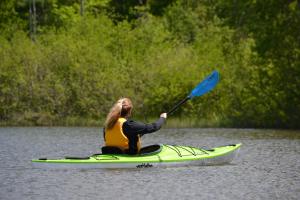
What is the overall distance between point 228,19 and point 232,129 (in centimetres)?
635

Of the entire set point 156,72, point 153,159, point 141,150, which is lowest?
point 153,159

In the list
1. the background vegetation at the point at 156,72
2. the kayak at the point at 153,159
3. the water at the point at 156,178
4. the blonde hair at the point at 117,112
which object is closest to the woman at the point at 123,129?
Result: the blonde hair at the point at 117,112

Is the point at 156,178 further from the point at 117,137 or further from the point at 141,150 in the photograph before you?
the point at 141,150

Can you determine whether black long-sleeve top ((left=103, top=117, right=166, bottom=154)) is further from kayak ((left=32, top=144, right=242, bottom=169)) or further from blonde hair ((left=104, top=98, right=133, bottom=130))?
kayak ((left=32, top=144, right=242, bottom=169))

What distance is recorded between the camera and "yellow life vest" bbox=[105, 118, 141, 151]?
53.8 ft

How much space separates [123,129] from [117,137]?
0.68 ft

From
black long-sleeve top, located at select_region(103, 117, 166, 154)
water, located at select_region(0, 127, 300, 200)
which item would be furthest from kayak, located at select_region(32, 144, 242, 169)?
black long-sleeve top, located at select_region(103, 117, 166, 154)

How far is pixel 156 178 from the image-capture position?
15836 millimetres

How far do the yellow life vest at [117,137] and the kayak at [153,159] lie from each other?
20cm

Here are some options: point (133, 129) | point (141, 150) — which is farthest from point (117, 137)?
point (141, 150)

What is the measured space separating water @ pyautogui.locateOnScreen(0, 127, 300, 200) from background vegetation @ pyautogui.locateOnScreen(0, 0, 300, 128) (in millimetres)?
9152

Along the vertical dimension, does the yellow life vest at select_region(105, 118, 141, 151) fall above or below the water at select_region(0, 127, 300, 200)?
above

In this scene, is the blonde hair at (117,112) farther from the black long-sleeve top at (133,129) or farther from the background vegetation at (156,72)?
the background vegetation at (156,72)

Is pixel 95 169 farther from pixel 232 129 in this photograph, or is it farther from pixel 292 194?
pixel 232 129
